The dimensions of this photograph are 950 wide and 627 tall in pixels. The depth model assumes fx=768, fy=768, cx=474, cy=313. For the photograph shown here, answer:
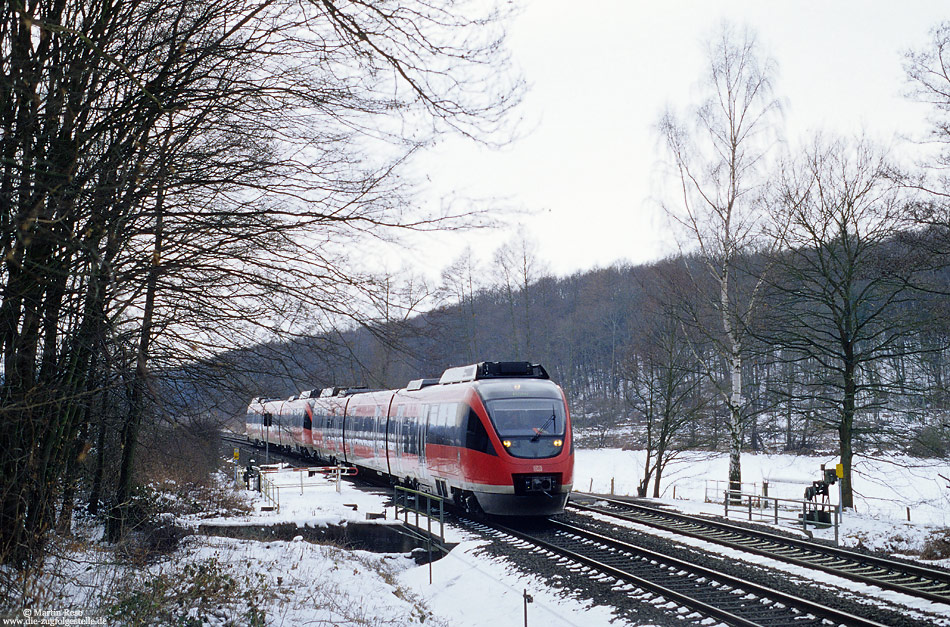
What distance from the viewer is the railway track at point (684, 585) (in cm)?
897

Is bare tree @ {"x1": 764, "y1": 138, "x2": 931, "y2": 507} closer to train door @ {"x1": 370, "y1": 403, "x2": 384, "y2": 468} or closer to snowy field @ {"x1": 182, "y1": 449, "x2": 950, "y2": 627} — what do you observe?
snowy field @ {"x1": 182, "y1": 449, "x2": 950, "y2": 627}

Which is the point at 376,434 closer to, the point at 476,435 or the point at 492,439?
the point at 476,435

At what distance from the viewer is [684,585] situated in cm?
1062

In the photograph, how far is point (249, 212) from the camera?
7000 mm

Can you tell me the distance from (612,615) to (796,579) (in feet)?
11.2

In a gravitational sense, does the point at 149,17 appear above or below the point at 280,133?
above

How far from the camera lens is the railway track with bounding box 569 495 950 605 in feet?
35.1

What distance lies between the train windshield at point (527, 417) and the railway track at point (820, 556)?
299cm

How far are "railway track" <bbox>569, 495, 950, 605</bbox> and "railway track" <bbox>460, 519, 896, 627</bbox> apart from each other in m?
1.78

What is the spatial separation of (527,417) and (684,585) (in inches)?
233

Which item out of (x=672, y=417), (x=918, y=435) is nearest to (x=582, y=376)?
(x=672, y=417)

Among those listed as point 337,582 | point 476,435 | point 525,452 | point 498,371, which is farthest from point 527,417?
point 337,582

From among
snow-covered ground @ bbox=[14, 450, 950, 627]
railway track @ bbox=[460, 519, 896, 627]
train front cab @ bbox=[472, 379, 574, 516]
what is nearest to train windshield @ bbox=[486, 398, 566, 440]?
train front cab @ bbox=[472, 379, 574, 516]

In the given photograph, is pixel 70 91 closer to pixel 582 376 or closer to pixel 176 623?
pixel 176 623
